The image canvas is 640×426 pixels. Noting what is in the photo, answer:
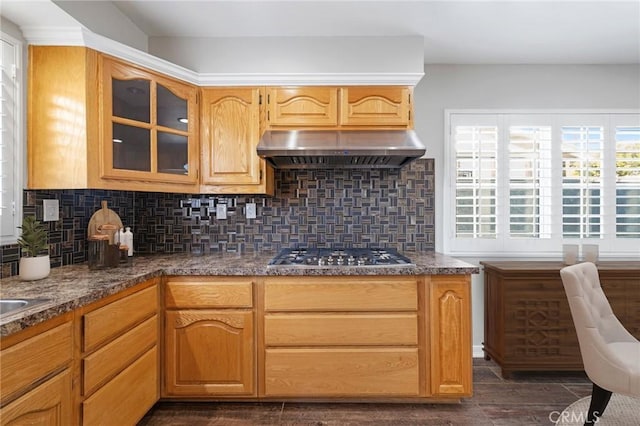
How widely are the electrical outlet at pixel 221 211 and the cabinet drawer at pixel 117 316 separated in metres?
0.89

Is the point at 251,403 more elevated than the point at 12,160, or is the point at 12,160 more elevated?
the point at 12,160

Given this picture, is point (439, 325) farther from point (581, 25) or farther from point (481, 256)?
point (581, 25)

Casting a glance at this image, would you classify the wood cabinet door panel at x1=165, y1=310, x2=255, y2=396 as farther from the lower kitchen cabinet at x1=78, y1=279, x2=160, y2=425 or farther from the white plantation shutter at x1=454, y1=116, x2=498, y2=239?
the white plantation shutter at x1=454, y1=116, x2=498, y2=239

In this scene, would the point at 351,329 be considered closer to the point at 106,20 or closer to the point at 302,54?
the point at 302,54

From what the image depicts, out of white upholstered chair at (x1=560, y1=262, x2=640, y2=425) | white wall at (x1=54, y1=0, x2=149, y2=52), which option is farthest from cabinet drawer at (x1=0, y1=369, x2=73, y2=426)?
white upholstered chair at (x1=560, y1=262, x2=640, y2=425)

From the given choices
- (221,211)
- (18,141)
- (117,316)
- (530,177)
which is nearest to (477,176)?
(530,177)

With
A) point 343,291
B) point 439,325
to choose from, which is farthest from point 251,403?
point 439,325

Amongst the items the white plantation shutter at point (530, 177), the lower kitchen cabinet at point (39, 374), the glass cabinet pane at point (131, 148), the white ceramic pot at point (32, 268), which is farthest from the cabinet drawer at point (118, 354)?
the white plantation shutter at point (530, 177)

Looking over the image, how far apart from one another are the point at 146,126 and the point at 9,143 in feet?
2.16

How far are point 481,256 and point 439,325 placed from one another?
3.74 feet

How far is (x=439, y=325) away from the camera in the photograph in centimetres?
208

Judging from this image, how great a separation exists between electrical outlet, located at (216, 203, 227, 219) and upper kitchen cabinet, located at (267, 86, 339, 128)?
786 millimetres

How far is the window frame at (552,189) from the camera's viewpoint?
9.62ft

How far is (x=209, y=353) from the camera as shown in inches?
82.0
